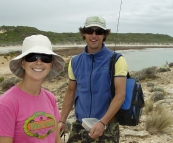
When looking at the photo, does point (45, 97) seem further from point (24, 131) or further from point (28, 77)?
point (24, 131)

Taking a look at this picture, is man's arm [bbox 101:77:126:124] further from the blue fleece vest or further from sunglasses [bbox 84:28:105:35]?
sunglasses [bbox 84:28:105:35]

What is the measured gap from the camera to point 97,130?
2740mm

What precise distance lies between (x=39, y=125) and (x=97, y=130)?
39.1 inches

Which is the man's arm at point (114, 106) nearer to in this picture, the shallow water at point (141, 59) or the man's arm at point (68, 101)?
the man's arm at point (68, 101)

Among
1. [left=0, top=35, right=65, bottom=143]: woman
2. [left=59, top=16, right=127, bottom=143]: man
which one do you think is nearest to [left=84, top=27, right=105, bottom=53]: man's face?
[left=59, top=16, right=127, bottom=143]: man

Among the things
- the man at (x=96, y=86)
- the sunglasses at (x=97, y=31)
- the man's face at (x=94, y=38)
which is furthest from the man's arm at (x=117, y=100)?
the sunglasses at (x=97, y=31)

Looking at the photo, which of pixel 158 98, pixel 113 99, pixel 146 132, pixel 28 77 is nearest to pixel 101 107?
pixel 113 99

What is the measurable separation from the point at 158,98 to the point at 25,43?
6.47 m

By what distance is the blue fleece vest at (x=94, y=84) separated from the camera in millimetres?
2818

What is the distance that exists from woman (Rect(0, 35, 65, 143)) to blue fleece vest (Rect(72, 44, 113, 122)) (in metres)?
0.79

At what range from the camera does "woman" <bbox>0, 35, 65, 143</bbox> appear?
1.72 m

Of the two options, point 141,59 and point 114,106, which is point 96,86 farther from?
point 141,59

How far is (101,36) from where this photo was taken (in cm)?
299

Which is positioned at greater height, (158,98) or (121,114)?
(121,114)
